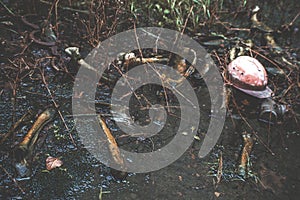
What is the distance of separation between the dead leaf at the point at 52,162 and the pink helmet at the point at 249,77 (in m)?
1.44

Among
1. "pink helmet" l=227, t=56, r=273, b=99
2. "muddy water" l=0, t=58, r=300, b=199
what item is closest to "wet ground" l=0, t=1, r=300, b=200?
"muddy water" l=0, t=58, r=300, b=199

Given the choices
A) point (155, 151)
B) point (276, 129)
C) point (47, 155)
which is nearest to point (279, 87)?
point (276, 129)

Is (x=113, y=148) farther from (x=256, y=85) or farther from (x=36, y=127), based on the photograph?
(x=256, y=85)

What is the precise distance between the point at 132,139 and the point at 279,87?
1438mm

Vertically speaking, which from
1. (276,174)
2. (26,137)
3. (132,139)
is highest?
(26,137)

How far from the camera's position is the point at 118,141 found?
2463mm

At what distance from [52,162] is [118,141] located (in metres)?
0.46

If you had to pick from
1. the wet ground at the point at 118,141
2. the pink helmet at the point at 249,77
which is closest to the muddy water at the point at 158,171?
the wet ground at the point at 118,141

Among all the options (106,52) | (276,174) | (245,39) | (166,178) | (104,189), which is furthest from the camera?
(245,39)

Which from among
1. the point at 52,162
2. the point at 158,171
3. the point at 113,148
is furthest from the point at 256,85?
the point at 52,162

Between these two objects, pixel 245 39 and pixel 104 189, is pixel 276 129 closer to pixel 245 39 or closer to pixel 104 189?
pixel 245 39

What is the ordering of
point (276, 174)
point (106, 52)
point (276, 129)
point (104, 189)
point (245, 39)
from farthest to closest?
point (245, 39)
point (106, 52)
point (276, 129)
point (276, 174)
point (104, 189)

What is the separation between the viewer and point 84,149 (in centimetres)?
238

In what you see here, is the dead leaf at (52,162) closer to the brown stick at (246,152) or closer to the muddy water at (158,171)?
the muddy water at (158,171)
